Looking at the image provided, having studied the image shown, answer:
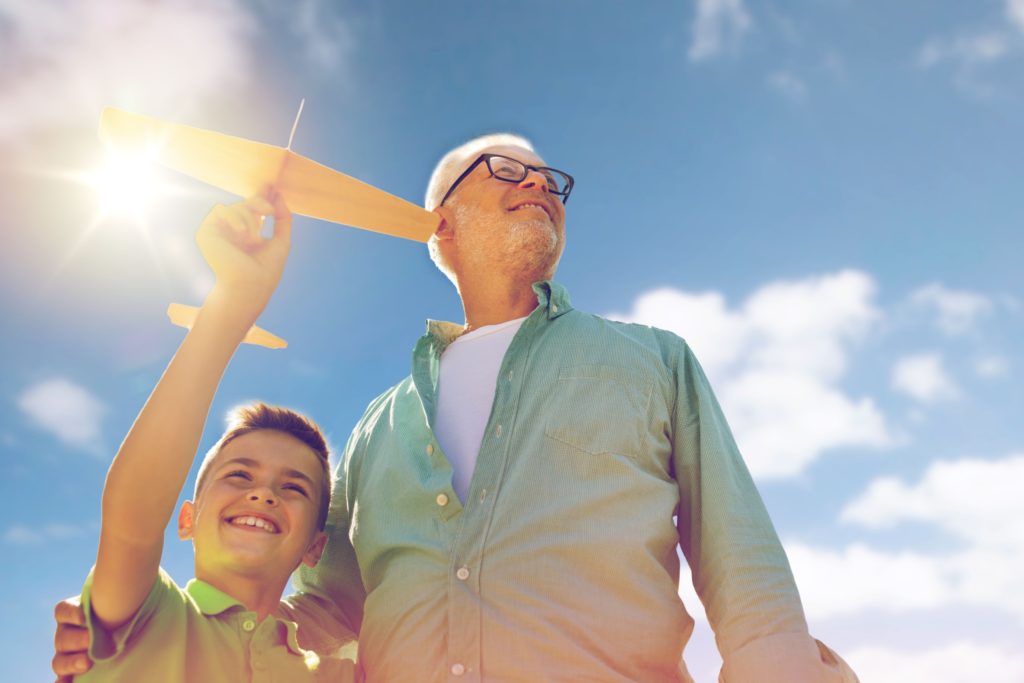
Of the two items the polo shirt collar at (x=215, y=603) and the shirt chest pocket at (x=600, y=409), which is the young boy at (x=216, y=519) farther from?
the shirt chest pocket at (x=600, y=409)

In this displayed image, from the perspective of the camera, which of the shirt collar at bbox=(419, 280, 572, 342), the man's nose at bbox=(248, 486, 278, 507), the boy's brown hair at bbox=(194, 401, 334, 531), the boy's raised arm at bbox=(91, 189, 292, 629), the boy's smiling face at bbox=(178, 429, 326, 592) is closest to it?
the boy's raised arm at bbox=(91, 189, 292, 629)

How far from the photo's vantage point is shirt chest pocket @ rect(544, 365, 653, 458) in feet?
10.4

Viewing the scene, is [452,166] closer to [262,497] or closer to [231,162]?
[231,162]

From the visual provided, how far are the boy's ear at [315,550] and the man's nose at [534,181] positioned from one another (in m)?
2.18

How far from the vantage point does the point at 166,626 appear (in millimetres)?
2609

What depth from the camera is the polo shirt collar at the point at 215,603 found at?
2883mm

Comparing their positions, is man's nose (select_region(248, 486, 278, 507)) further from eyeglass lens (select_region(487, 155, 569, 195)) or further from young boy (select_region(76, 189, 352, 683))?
eyeglass lens (select_region(487, 155, 569, 195))

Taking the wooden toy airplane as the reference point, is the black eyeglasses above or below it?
above

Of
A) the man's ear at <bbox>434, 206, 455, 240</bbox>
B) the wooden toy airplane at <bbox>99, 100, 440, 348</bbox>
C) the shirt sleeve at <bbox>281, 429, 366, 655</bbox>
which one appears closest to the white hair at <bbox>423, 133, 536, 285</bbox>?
the man's ear at <bbox>434, 206, 455, 240</bbox>

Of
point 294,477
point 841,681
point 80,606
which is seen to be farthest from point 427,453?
point 841,681

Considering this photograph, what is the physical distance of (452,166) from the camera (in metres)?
5.02

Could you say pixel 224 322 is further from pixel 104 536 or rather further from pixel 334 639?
pixel 334 639

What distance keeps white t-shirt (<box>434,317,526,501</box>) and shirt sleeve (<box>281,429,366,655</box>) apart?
0.66 meters

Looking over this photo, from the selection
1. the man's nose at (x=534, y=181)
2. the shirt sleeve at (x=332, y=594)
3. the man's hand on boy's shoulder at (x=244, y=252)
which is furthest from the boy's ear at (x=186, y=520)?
the man's nose at (x=534, y=181)
